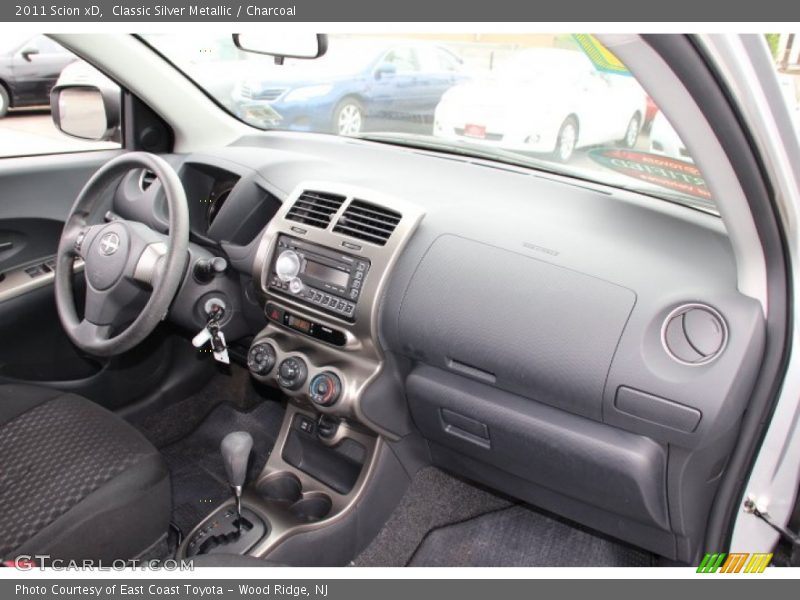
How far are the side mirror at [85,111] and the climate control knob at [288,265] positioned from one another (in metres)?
1.12

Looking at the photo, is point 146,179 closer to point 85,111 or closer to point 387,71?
point 85,111

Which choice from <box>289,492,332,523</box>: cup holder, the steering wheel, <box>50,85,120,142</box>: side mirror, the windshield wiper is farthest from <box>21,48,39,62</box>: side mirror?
<box>289,492,332,523</box>: cup holder

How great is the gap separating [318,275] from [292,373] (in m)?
0.30

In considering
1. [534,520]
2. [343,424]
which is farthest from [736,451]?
[343,424]

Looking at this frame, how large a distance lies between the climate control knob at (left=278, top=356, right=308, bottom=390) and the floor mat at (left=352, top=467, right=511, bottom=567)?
566mm

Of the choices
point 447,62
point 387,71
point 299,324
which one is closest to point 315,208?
point 299,324

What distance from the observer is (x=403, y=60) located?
2.86 metres

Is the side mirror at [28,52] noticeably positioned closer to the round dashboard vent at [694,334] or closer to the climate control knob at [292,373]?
the climate control knob at [292,373]

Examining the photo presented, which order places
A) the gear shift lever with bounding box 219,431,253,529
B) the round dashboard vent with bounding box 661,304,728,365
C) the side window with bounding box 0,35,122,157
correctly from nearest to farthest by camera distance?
the round dashboard vent with bounding box 661,304,728,365
the gear shift lever with bounding box 219,431,253,529
the side window with bounding box 0,35,122,157

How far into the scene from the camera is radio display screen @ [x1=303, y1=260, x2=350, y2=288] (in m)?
1.77

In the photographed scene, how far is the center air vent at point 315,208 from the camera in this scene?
184 centimetres

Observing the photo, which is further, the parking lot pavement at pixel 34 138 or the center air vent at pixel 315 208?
the parking lot pavement at pixel 34 138

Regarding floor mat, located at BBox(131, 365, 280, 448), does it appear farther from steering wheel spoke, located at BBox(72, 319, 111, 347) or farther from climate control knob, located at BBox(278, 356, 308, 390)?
steering wheel spoke, located at BBox(72, 319, 111, 347)

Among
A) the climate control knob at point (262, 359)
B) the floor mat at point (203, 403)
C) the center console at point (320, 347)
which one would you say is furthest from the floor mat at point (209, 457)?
the climate control knob at point (262, 359)
